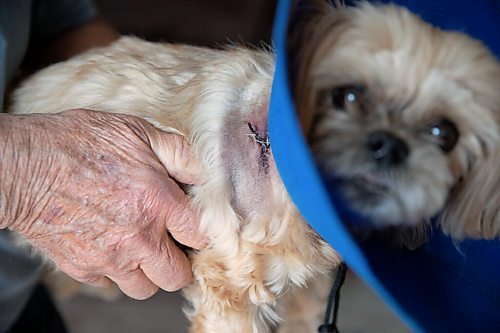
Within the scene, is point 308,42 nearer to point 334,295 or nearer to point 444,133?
point 444,133

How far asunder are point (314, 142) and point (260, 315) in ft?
1.29

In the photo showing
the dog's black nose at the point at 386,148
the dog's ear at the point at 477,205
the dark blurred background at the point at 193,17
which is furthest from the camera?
the dark blurred background at the point at 193,17

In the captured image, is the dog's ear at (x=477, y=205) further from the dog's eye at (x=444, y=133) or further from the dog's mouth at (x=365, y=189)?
the dog's mouth at (x=365, y=189)

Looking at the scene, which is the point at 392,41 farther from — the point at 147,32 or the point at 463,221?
the point at 147,32

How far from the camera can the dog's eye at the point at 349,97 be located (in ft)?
3.00

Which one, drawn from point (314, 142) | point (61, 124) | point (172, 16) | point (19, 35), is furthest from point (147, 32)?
point (314, 142)

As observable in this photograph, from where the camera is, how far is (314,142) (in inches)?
36.2

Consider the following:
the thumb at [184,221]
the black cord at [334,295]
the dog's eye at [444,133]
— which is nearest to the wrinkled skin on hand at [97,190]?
the thumb at [184,221]

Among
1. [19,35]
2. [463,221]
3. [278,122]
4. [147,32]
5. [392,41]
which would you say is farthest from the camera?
[147,32]

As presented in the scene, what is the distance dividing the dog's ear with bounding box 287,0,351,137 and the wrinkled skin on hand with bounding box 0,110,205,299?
8.6 inches

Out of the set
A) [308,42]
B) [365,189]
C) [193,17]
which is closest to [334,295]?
Answer: [365,189]

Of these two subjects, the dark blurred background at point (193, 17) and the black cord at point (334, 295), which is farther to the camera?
the dark blurred background at point (193, 17)

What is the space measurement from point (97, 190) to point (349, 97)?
0.37m

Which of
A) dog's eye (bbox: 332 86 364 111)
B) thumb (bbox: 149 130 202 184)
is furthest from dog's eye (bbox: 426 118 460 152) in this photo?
thumb (bbox: 149 130 202 184)
